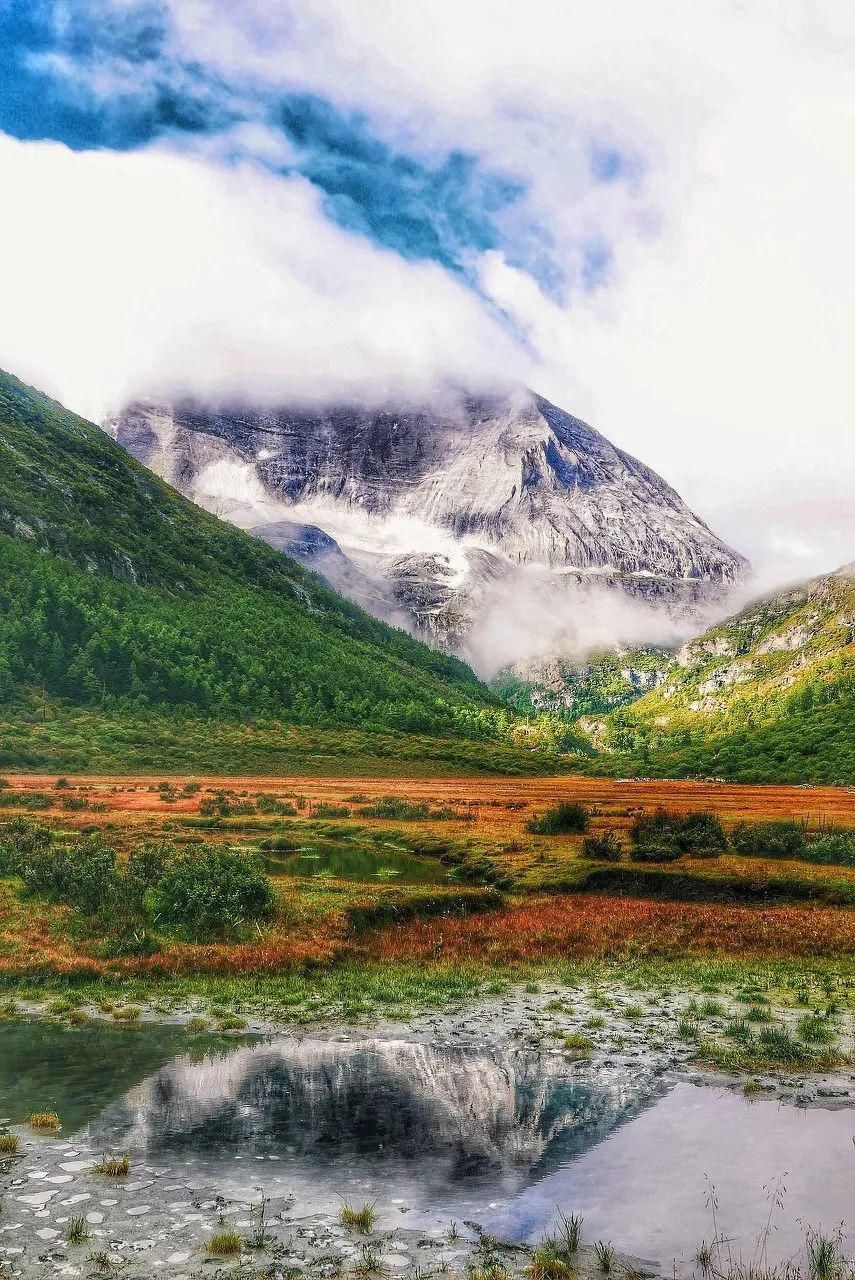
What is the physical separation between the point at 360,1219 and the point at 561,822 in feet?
235

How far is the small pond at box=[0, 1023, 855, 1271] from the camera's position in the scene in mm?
15508

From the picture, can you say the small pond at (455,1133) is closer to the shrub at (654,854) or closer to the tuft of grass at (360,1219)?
the tuft of grass at (360,1219)

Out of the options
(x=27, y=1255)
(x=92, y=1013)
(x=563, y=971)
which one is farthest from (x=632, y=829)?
(x=27, y=1255)

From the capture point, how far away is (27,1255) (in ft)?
44.9

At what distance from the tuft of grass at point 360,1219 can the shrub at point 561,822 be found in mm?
68205

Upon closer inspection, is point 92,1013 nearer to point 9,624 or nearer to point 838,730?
point 9,624

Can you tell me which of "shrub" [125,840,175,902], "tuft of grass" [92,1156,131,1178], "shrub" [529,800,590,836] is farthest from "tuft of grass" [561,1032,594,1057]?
"shrub" [529,800,590,836]

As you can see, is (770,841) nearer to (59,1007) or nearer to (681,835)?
(681,835)

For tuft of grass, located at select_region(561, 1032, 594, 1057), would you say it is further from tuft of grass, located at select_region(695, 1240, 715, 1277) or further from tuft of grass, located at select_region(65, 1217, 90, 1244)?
tuft of grass, located at select_region(65, 1217, 90, 1244)

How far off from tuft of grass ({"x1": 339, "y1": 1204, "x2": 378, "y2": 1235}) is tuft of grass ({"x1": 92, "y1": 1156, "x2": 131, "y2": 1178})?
4317 mm

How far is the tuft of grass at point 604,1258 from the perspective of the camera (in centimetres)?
1343

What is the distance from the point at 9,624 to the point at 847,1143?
545ft

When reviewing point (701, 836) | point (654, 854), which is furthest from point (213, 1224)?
point (701, 836)

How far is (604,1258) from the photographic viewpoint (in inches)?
533
